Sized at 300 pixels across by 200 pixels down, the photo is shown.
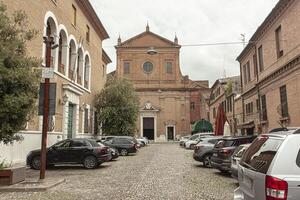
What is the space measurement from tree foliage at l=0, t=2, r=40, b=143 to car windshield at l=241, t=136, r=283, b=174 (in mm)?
7945

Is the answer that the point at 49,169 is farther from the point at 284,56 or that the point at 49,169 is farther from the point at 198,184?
the point at 284,56

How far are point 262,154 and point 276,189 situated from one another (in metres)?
0.80

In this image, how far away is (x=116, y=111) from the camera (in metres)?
36.7

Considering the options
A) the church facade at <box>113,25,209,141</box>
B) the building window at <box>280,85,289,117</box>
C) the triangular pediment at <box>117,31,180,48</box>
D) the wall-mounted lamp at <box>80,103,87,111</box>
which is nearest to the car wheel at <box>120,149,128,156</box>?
the wall-mounted lamp at <box>80,103,87,111</box>

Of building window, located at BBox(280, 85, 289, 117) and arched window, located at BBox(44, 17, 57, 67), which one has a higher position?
arched window, located at BBox(44, 17, 57, 67)

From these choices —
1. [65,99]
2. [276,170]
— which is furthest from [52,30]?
[276,170]

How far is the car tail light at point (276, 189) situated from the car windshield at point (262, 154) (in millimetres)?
212

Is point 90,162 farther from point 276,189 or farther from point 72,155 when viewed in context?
point 276,189

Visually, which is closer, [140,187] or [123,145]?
[140,187]

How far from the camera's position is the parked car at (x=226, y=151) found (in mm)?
13977

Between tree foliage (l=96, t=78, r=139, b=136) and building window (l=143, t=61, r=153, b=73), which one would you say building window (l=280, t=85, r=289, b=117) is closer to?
tree foliage (l=96, t=78, r=139, b=136)

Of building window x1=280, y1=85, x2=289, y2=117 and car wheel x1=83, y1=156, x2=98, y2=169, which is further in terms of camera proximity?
building window x1=280, y1=85, x2=289, y2=117

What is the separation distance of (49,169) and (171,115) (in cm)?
4840

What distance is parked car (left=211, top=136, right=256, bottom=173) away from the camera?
13977mm
